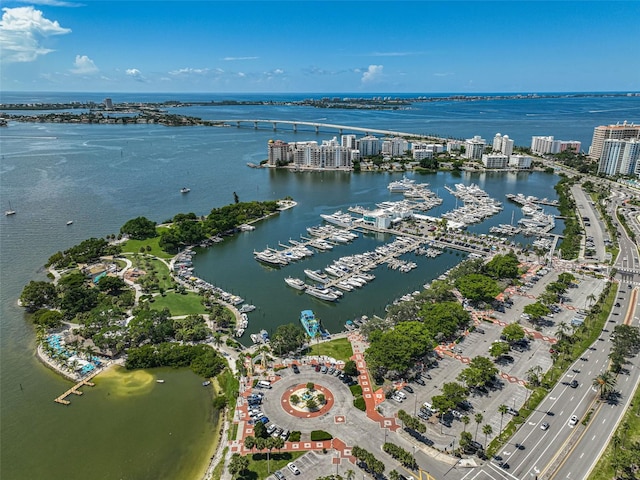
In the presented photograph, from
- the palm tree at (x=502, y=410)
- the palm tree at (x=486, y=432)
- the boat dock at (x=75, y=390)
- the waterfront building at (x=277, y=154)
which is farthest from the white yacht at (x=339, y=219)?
the waterfront building at (x=277, y=154)

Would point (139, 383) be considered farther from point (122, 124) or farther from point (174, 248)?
point (122, 124)

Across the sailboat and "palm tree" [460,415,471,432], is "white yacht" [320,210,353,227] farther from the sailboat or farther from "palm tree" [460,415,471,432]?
the sailboat

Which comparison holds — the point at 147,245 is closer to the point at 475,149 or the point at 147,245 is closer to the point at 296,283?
the point at 296,283

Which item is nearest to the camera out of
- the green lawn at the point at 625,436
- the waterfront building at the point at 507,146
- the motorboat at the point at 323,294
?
the green lawn at the point at 625,436

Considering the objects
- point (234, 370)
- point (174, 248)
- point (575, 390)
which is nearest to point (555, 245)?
point (575, 390)

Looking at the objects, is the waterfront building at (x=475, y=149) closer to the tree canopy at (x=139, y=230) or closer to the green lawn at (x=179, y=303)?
the tree canopy at (x=139, y=230)

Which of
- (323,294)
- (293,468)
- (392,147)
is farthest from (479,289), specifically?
(392,147)
